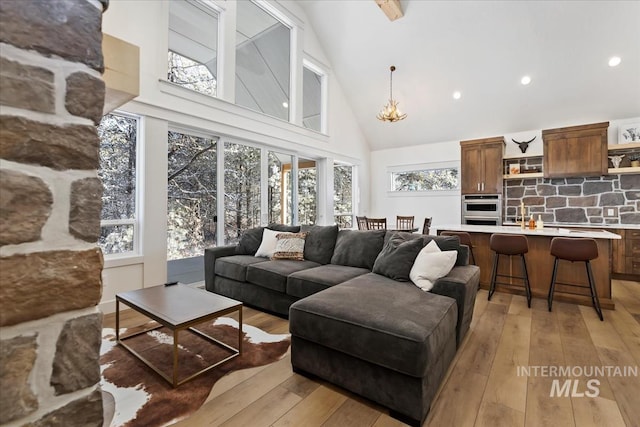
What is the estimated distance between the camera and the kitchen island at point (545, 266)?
3486mm

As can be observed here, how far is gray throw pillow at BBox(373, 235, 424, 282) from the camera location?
269 centimetres

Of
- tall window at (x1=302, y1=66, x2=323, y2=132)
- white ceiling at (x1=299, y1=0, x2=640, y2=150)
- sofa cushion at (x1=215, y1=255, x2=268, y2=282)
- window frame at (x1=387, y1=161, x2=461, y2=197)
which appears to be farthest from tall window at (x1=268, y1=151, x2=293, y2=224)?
window frame at (x1=387, y1=161, x2=461, y2=197)

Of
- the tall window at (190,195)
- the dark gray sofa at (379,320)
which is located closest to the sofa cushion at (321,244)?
the dark gray sofa at (379,320)

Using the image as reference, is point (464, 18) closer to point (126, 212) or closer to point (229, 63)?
point (229, 63)

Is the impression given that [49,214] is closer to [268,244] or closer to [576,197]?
[268,244]

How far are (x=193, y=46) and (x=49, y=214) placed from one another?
4568mm

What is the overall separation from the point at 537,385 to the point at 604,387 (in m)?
0.43

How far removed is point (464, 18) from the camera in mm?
4910

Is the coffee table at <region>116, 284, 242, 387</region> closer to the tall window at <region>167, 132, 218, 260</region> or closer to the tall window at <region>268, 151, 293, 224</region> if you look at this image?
the tall window at <region>167, 132, 218, 260</region>

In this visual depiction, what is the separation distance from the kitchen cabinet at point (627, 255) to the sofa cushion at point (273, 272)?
494cm

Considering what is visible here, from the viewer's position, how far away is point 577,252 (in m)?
3.28

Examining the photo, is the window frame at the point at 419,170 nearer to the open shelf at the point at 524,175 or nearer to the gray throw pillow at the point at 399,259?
the open shelf at the point at 524,175

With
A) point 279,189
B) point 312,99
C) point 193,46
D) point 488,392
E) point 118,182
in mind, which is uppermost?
point 312,99

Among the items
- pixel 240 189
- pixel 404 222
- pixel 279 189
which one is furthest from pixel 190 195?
pixel 404 222
